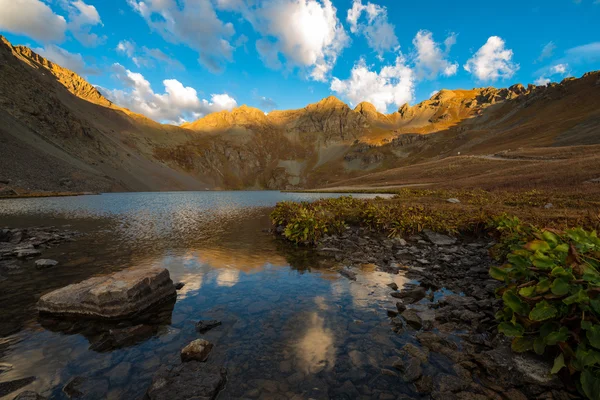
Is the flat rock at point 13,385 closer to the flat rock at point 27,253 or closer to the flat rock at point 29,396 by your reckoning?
the flat rock at point 29,396

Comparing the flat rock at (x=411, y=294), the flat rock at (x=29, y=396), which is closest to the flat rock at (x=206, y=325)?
the flat rock at (x=29, y=396)

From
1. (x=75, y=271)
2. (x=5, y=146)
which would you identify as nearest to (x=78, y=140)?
(x=5, y=146)

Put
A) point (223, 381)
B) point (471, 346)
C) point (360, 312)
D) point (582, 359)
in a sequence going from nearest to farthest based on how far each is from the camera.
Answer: point (582, 359)
point (223, 381)
point (471, 346)
point (360, 312)

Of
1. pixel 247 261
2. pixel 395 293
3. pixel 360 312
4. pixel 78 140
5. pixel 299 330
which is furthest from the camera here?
pixel 78 140

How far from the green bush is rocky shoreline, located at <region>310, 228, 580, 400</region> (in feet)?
2.16

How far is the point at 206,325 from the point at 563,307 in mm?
10109

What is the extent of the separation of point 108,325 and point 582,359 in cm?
1317

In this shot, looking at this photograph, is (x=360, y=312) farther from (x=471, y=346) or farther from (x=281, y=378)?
(x=281, y=378)

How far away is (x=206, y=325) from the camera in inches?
376

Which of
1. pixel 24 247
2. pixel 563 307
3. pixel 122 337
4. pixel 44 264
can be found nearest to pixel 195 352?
pixel 122 337

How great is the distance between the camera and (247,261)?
18.5 meters

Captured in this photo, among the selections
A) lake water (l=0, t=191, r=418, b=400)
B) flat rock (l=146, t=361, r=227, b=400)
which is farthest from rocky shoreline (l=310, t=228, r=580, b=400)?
flat rock (l=146, t=361, r=227, b=400)

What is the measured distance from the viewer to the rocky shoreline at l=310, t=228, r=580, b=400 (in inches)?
242

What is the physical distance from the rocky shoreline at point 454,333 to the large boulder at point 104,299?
9.42m
